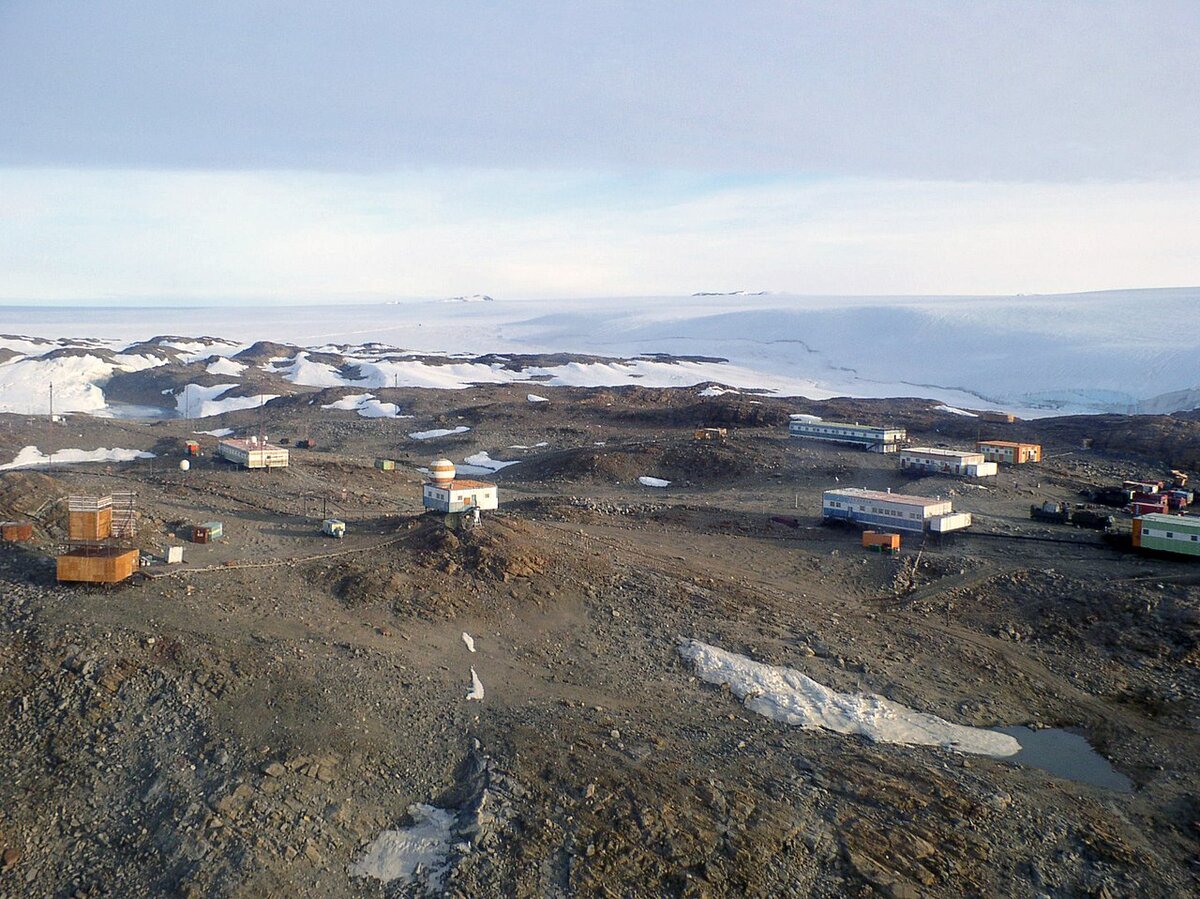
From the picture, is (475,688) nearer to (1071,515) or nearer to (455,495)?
(455,495)

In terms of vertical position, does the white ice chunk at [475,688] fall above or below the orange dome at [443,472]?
below

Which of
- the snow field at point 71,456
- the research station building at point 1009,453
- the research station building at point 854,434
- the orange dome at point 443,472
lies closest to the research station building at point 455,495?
the orange dome at point 443,472

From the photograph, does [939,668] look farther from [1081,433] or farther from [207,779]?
[1081,433]

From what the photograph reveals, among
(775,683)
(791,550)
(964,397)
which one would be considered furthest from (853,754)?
(964,397)

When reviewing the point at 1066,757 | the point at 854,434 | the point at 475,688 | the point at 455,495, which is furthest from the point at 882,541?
the point at 854,434

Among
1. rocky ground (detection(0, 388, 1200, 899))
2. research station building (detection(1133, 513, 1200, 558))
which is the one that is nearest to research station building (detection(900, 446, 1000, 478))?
rocky ground (detection(0, 388, 1200, 899))

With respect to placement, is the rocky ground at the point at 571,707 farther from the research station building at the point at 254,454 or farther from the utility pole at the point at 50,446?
the utility pole at the point at 50,446
